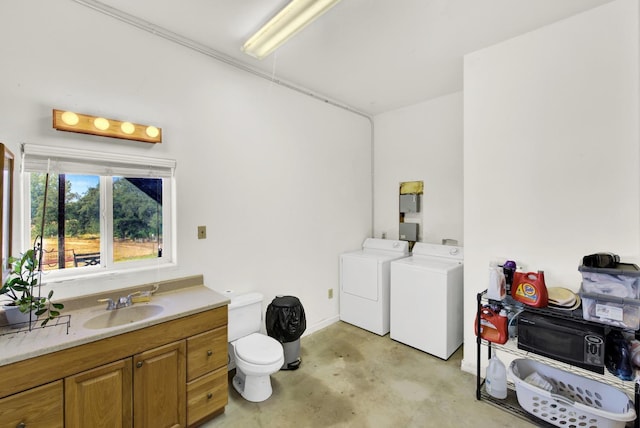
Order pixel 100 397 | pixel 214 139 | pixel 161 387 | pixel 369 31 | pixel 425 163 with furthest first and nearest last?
pixel 425 163 < pixel 214 139 < pixel 369 31 < pixel 161 387 < pixel 100 397

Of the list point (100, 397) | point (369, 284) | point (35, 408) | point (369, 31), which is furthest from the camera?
point (369, 284)

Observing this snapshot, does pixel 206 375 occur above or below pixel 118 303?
below

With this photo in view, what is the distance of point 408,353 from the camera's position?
2.87 meters

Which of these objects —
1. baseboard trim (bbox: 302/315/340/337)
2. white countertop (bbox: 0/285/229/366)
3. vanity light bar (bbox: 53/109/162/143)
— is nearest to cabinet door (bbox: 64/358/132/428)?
white countertop (bbox: 0/285/229/366)

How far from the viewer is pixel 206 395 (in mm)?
1893

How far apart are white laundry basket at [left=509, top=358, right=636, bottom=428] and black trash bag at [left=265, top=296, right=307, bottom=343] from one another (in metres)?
1.68

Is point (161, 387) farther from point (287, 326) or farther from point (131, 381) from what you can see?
point (287, 326)

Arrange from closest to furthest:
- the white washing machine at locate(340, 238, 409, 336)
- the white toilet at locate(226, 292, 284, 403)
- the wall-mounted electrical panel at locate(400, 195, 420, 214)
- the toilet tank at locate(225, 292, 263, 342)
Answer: the white toilet at locate(226, 292, 284, 403) → the toilet tank at locate(225, 292, 263, 342) → the white washing machine at locate(340, 238, 409, 336) → the wall-mounted electrical panel at locate(400, 195, 420, 214)

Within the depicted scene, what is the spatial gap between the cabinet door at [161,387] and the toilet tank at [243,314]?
60cm

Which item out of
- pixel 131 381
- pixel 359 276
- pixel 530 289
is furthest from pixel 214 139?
pixel 530 289

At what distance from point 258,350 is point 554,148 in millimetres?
2667

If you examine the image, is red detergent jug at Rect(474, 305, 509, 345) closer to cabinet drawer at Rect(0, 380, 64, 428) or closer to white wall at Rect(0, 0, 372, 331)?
white wall at Rect(0, 0, 372, 331)

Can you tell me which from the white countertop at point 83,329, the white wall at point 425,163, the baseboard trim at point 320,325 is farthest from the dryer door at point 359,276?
the white countertop at point 83,329

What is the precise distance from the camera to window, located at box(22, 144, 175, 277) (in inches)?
70.4
